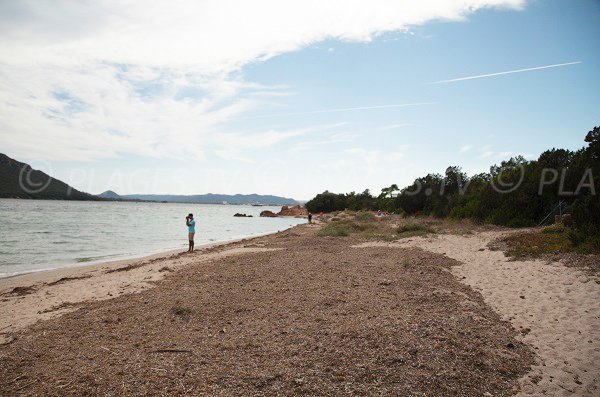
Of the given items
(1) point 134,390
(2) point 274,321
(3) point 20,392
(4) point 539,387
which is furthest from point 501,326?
(3) point 20,392

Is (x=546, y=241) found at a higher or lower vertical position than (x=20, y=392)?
higher

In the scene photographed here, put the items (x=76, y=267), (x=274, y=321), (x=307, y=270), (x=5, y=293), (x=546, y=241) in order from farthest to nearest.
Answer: (x=76, y=267)
(x=546, y=241)
(x=307, y=270)
(x=5, y=293)
(x=274, y=321)

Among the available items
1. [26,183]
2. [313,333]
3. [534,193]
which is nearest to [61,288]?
[313,333]

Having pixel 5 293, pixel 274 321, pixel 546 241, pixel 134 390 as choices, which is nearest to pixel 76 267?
pixel 5 293

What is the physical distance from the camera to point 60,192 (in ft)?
440

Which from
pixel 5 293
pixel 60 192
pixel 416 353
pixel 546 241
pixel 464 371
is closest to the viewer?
pixel 464 371

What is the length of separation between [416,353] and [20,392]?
5309mm

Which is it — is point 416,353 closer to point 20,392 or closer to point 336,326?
point 336,326

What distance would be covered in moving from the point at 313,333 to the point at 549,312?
500cm

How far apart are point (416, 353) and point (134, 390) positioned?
3883 mm

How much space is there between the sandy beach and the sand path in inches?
1.1

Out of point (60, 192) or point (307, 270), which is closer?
point (307, 270)

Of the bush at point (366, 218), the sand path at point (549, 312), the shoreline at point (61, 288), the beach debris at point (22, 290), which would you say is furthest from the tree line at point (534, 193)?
the beach debris at point (22, 290)

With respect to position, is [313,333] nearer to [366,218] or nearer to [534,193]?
[534,193]
